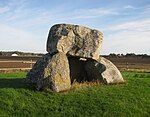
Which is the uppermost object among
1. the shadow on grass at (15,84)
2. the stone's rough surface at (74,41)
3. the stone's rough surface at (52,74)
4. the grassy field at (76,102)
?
the stone's rough surface at (74,41)

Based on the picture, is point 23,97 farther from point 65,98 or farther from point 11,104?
point 65,98

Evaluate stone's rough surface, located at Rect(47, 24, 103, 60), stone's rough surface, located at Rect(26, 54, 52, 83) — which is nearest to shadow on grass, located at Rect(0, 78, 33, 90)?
stone's rough surface, located at Rect(26, 54, 52, 83)

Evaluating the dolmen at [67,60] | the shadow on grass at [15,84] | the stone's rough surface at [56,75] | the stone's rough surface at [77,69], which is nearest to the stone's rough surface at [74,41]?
the dolmen at [67,60]

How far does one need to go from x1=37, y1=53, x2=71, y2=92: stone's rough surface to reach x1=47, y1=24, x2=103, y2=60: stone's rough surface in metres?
0.58

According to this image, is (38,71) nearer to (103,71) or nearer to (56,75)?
(56,75)

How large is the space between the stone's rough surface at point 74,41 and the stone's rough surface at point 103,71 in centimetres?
41

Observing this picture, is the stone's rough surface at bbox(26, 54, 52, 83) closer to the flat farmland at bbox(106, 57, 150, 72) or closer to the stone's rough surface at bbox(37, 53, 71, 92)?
the stone's rough surface at bbox(37, 53, 71, 92)

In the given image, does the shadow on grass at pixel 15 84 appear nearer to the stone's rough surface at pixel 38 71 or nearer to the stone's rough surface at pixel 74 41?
the stone's rough surface at pixel 38 71

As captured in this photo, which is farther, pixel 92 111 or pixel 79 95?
pixel 79 95

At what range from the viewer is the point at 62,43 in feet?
53.4

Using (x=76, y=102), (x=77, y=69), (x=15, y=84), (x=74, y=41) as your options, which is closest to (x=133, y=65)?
(x=77, y=69)

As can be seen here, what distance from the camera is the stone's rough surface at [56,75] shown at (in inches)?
587

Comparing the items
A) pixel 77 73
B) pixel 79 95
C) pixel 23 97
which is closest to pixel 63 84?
pixel 79 95

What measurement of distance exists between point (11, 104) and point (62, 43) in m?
4.06
